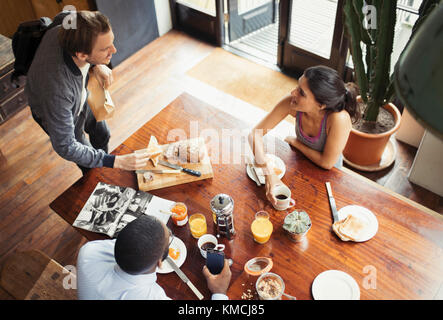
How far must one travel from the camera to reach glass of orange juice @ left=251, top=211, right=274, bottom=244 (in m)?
1.57

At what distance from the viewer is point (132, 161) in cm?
183

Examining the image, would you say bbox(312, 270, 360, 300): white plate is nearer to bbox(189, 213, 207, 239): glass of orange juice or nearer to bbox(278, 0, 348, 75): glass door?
bbox(189, 213, 207, 239): glass of orange juice

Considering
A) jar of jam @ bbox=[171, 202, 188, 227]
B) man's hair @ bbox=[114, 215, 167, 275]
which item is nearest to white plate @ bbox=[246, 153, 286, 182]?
jar of jam @ bbox=[171, 202, 188, 227]

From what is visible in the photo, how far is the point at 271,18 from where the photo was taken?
4199 millimetres

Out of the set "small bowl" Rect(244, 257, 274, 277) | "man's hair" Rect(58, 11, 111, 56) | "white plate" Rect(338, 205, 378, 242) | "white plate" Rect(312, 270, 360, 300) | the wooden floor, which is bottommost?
the wooden floor

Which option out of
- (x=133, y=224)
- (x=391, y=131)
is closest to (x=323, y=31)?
(x=391, y=131)

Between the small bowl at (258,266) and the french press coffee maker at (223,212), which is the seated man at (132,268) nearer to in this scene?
the small bowl at (258,266)

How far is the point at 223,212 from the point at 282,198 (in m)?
0.35

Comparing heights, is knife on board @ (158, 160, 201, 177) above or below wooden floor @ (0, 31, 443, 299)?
above

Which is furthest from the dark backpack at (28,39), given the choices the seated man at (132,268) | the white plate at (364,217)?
the white plate at (364,217)

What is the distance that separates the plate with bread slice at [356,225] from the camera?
5.14 feet

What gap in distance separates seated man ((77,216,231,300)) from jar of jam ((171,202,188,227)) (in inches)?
11.0

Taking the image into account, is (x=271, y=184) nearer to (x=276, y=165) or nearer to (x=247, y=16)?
(x=276, y=165)

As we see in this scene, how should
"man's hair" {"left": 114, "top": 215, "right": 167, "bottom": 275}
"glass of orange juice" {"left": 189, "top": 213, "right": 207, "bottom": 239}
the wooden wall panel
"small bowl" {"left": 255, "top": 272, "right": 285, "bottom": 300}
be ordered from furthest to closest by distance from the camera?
the wooden wall panel < "glass of orange juice" {"left": 189, "top": 213, "right": 207, "bottom": 239} < "small bowl" {"left": 255, "top": 272, "right": 285, "bottom": 300} < "man's hair" {"left": 114, "top": 215, "right": 167, "bottom": 275}
